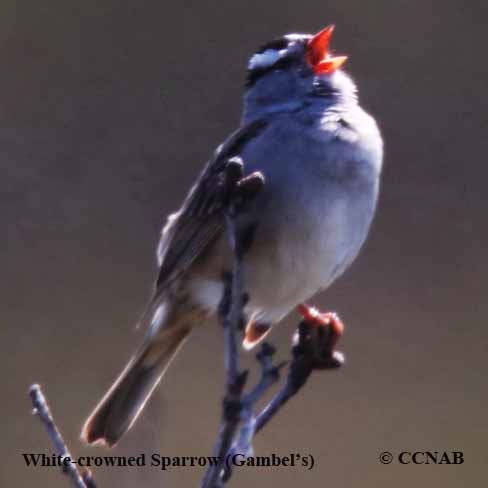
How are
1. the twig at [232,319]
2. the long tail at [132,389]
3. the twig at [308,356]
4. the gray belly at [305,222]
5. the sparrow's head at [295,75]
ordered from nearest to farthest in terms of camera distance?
the twig at [232,319] → the twig at [308,356] → the long tail at [132,389] → the gray belly at [305,222] → the sparrow's head at [295,75]

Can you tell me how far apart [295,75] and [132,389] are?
707mm

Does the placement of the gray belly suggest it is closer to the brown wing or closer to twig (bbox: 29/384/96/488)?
the brown wing

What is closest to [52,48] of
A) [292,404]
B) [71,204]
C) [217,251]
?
[71,204]

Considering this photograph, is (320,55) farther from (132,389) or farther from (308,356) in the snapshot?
(308,356)

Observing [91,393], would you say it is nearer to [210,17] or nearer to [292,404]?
[292,404]

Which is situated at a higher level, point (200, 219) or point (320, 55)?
point (320, 55)

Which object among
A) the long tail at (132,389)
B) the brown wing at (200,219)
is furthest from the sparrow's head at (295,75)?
Answer: the long tail at (132,389)

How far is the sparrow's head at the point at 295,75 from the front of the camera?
8.38 ft

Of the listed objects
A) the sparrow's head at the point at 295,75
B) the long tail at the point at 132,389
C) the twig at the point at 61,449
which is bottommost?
the long tail at the point at 132,389

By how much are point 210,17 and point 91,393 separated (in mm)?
Answer: 1676

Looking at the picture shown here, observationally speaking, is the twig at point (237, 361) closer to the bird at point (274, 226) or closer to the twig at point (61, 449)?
the twig at point (61, 449)

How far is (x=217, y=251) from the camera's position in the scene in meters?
2.38

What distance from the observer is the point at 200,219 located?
2.38 meters

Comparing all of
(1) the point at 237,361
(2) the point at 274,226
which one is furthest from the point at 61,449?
(2) the point at 274,226
